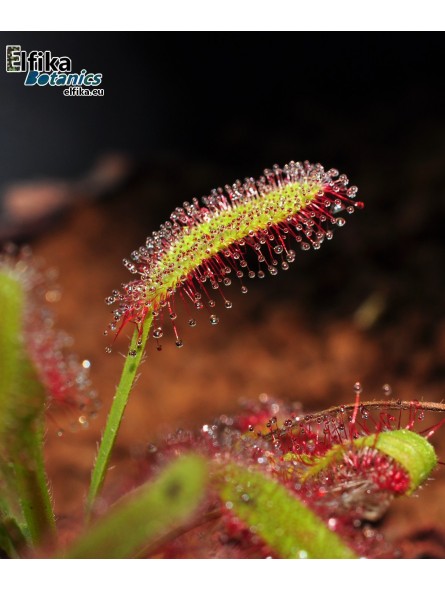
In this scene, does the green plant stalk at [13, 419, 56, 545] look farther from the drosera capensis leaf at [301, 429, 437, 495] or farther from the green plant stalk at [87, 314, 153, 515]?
the drosera capensis leaf at [301, 429, 437, 495]

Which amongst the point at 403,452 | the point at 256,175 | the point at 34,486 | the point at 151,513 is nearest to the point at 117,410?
the point at 34,486

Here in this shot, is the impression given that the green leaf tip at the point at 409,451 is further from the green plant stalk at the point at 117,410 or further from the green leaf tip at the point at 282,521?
the green plant stalk at the point at 117,410

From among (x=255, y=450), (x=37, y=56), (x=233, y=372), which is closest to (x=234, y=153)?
(x=233, y=372)

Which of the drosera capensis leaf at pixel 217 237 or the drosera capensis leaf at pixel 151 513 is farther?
the drosera capensis leaf at pixel 217 237

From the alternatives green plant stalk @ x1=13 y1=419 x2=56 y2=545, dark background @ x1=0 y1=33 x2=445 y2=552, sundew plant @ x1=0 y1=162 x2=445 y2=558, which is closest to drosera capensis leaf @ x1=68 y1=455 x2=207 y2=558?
sundew plant @ x1=0 y1=162 x2=445 y2=558

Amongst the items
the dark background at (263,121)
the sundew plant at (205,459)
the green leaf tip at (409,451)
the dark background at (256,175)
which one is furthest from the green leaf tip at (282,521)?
the dark background at (263,121)

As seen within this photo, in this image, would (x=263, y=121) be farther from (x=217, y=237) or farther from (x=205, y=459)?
(x=205, y=459)
